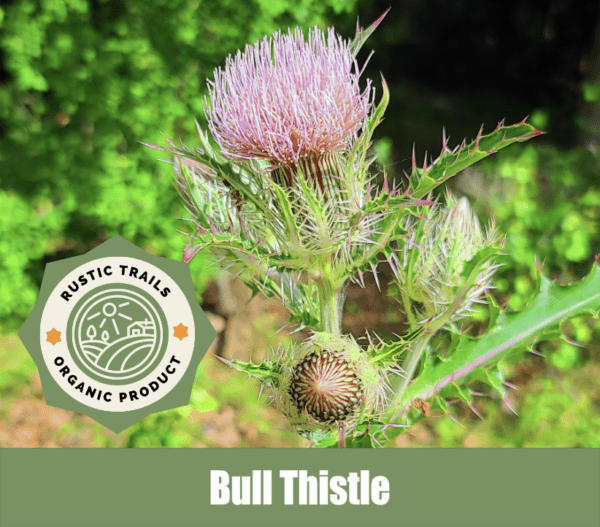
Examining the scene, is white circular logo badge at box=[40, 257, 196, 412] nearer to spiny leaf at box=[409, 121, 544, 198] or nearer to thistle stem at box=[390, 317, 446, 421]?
thistle stem at box=[390, 317, 446, 421]

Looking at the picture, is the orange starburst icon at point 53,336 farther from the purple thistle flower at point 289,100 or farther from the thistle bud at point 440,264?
the thistle bud at point 440,264

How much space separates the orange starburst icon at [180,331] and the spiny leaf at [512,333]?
419 mm

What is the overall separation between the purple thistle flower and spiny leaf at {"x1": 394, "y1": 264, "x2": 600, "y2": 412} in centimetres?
44

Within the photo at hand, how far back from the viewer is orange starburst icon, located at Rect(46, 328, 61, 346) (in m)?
1.02

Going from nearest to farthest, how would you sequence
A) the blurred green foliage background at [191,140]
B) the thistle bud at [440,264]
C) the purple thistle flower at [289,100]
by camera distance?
the purple thistle flower at [289,100], the thistle bud at [440,264], the blurred green foliage background at [191,140]

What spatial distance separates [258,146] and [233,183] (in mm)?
72

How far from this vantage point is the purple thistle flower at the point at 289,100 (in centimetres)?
79

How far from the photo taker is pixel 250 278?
2.99 ft

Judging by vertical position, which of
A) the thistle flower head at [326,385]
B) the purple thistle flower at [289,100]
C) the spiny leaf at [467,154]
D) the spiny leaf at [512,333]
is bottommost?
the thistle flower head at [326,385]

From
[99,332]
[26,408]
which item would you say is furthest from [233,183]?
[26,408]

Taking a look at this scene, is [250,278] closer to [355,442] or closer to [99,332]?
[355,442]

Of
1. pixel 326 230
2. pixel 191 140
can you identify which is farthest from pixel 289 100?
pixel 191 140

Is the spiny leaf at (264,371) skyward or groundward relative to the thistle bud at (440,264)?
groundward

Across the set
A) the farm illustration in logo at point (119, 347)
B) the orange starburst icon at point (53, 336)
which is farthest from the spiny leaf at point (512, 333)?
the orange starburst icon at point (53, 336)
